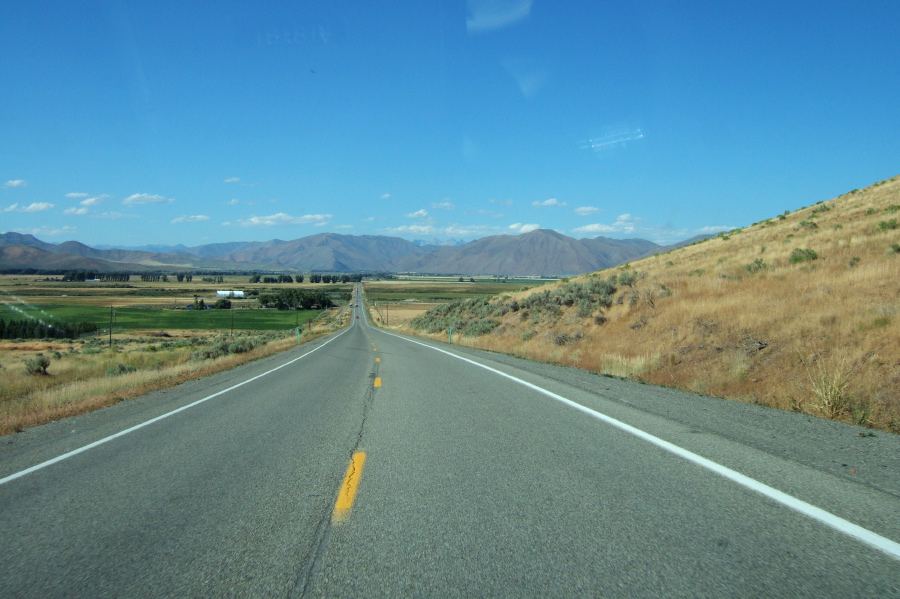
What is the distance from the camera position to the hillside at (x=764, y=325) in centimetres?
930

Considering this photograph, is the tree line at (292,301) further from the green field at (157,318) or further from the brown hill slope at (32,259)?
the brown hill slope at (32,259)

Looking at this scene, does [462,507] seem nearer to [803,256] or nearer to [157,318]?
[803,256]

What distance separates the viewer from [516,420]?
26.2ft

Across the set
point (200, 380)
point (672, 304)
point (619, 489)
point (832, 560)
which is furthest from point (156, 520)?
point (672, 304)

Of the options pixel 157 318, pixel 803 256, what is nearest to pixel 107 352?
pixel 803 256

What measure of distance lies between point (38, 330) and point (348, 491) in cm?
6885

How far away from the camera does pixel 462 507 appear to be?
4.49 meters

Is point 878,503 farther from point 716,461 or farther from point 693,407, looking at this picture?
point 693,407

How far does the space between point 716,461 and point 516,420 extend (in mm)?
A: 2998

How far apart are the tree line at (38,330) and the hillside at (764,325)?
2120 inches

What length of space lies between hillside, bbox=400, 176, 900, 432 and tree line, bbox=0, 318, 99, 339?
53854 millimetres

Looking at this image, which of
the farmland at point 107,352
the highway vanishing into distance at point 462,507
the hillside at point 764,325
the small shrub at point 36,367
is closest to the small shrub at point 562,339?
the hillside at point 764,325

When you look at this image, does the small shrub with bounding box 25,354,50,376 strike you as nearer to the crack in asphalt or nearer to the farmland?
the farmland

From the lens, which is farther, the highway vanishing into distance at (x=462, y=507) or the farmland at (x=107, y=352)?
the farmland at (x=107, y=352)
